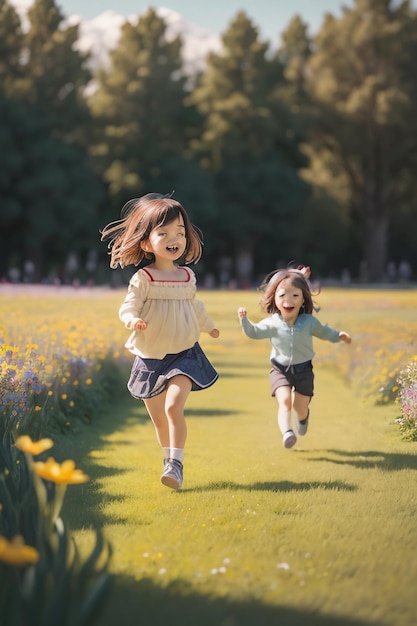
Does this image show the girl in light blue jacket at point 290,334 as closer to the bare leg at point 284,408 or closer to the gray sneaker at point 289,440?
the bare leg at point 284,408

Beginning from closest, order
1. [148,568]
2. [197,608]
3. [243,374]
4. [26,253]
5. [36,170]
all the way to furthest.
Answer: [197,608] → [148,568] → [243,374] → [36,170] → [26,253]

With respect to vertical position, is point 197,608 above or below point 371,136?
below

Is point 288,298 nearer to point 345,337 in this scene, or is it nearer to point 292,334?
point 292,334

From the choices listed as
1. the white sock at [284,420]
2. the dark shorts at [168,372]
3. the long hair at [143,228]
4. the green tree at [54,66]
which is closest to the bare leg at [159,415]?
the dark shorts at [168,372]

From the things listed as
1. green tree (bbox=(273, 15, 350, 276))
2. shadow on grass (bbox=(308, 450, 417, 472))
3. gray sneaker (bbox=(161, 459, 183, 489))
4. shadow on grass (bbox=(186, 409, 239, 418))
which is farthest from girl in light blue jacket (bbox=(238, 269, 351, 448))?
green tree (bbox=(273, 15, 350, 276))

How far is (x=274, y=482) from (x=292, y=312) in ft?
4.56

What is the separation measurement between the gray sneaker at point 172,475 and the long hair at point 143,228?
1184mm

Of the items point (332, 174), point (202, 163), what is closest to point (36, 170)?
point (202, 163)

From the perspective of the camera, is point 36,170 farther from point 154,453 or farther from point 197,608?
point 197,608

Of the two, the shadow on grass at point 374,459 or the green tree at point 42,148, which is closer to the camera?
the shadow on grass at point 374,459

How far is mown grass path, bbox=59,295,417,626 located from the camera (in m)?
3.20

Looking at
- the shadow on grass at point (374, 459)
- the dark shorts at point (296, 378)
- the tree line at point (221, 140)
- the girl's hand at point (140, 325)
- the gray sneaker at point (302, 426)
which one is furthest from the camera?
the tree line at point (221, 140)

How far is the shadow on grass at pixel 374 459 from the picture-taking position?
5.85 m

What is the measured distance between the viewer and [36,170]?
35.8 m
